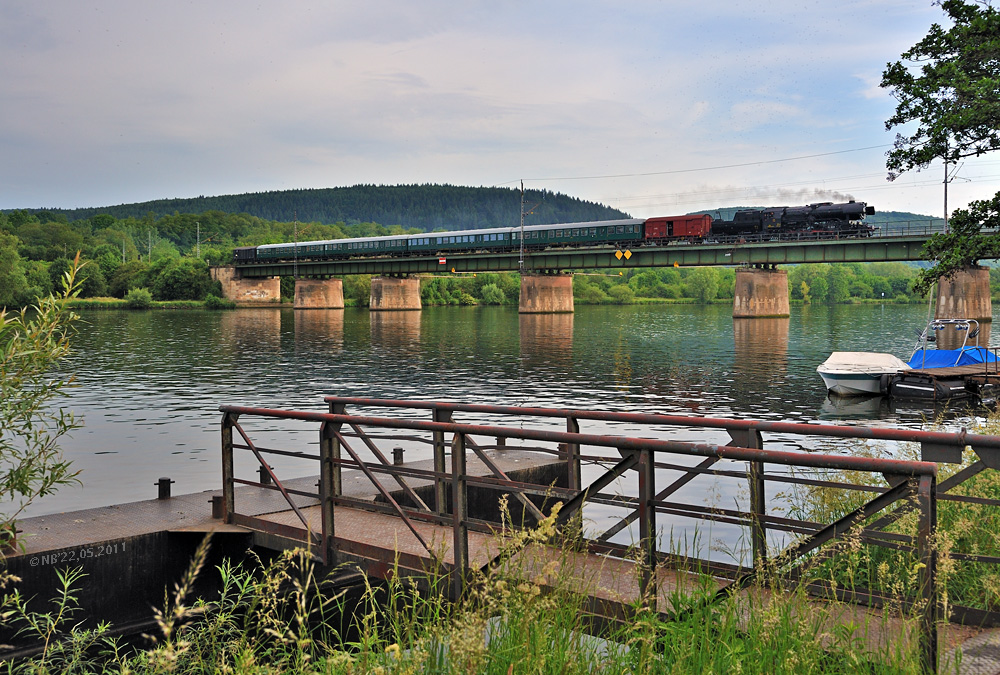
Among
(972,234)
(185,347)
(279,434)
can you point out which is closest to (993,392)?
(972,234)

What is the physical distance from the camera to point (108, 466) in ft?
63.4

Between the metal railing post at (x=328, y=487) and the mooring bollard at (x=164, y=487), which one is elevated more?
the metal railing post at (x=328, y=487)

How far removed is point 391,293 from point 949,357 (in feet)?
315

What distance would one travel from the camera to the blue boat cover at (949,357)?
114ft

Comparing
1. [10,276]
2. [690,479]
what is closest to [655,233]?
[10,276]

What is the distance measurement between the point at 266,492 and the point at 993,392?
2727 cm

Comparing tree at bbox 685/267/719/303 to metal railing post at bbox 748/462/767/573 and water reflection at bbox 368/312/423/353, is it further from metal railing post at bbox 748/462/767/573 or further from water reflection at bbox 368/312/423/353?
metal railing post at bbox 748/462/767/573

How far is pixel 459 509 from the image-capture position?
6746mm

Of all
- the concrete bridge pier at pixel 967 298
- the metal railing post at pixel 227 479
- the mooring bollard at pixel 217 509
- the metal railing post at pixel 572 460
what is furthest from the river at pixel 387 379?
the metal railing post at pixel 572 460

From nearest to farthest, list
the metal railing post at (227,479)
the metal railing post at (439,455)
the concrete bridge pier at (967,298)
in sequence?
1. the metal railing post at (439,455)
2. the metal railing post at (227,479)
3. the concrete bridge pier at (967,298)

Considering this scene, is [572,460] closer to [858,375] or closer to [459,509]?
[459,509]

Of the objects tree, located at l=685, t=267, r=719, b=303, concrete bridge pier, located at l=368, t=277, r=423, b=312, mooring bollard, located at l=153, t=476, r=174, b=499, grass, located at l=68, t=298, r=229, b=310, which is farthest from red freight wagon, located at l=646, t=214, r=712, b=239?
tree, located at l=685, t=267, r=719, b=303

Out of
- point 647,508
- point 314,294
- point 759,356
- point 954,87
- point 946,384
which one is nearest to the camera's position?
point 647,508

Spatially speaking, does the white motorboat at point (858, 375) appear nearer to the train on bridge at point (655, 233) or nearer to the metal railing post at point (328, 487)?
the metal railing post at point (328, 487)
